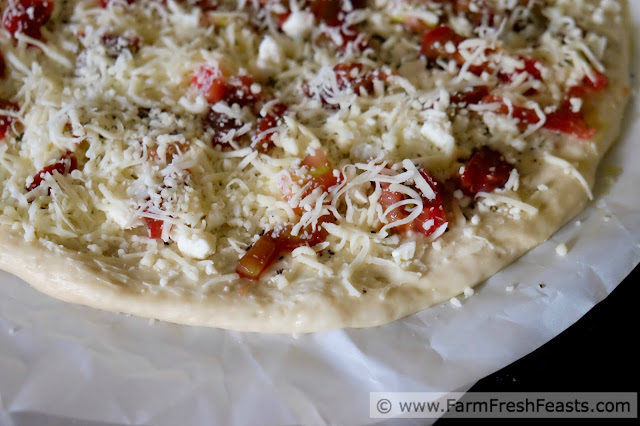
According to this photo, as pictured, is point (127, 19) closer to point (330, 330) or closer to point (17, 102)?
point (17, 102)

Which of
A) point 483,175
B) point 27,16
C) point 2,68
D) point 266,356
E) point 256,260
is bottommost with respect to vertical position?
point 266,356

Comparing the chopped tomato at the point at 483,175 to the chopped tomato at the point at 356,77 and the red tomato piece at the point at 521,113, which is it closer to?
the red tomato piece at the point at 521,113

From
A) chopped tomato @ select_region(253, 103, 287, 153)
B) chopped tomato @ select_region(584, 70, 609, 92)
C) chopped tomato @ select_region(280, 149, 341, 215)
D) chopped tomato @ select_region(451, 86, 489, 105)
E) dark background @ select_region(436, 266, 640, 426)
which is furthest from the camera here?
chopped tomato @ select_region(584, 70, 609, 92)

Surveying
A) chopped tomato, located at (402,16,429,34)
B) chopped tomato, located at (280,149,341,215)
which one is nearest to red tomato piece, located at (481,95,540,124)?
chopped tomato, located at (402,16,429,34)

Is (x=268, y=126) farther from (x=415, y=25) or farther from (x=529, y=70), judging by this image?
(x=529, y=70)

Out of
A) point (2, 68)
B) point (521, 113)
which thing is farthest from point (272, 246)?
point (2, 68)

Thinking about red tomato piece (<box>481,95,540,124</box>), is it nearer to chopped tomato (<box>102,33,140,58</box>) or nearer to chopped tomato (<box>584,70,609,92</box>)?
chopped tomato (<box>584,70,609,92</box>)
